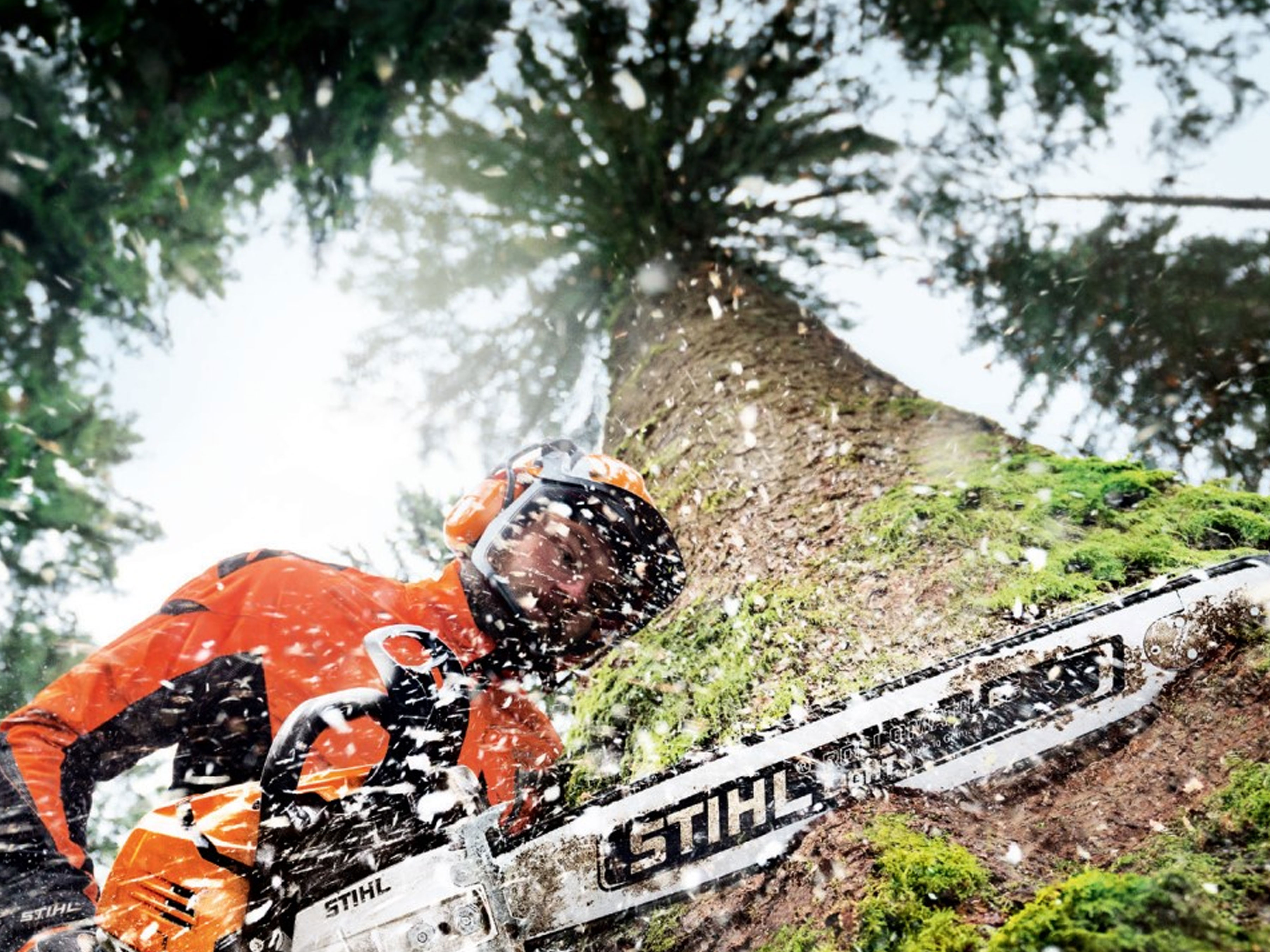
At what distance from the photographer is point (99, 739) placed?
5.44 feet

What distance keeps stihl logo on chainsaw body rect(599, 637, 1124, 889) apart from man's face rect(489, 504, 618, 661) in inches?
33.9

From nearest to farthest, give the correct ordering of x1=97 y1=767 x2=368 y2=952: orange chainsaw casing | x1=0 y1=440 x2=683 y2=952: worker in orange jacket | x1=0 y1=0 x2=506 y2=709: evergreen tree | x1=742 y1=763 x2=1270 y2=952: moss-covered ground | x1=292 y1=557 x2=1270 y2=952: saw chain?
x1=742 y1=763 x2=1270 y2=952: moss-covered ground < x1=292 y1=557 x2=1270 y2=952: saw chain < x1=97 y1=767 x2=368 y2=952: orange chainsaw casing < x1=0 y1=440 x2=683 y2=952: worker in orange jacket < x1=0 y1=0 x2=506 y2=709: evergreen tree

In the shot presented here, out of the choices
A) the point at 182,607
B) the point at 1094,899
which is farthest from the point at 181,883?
the point at 1094,899

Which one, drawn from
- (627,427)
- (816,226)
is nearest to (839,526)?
(627,427)

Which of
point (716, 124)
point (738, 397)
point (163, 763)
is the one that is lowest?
point (163, 763)

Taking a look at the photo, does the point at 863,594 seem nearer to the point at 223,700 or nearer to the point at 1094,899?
the point at 1094,899

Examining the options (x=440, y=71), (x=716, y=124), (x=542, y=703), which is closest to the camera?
(x=542, y=703)

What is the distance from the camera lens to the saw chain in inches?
→ 48.8

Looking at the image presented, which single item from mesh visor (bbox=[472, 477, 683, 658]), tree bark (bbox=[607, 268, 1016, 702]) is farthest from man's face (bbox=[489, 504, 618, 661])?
tree bark (bbox=[607, 268, 1016, 702])

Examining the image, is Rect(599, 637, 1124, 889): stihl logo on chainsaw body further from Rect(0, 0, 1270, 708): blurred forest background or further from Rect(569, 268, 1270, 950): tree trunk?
Rect(0, 0, 1270, 708): blurred forest background

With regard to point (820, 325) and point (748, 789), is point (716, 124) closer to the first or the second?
point (820, 325)

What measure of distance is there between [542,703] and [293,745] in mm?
1508

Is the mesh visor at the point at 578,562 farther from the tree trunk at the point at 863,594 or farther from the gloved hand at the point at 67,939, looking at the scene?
the gloved hand at the point at 67,939

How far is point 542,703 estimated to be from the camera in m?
2.68
